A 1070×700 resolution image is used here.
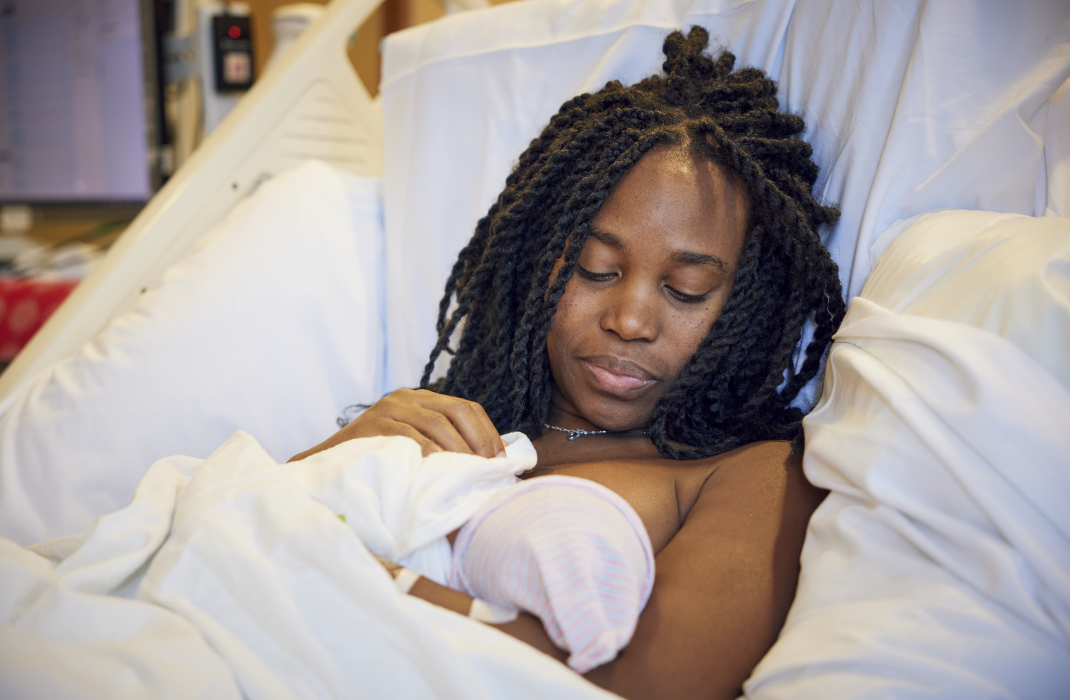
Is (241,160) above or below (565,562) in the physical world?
above

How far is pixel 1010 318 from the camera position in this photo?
0.71 m

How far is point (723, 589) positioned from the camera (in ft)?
2.61

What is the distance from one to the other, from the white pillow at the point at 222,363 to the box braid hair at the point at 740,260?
0.31 m

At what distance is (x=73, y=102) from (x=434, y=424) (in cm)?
245

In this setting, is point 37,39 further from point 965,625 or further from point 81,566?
point 965,625

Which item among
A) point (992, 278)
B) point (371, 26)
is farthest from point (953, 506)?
point (371, 26)

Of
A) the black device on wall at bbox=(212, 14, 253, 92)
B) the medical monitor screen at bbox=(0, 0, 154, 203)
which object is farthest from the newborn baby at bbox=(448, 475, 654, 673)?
the medical monitor screen at bbox=(0, 0, 154, 203)

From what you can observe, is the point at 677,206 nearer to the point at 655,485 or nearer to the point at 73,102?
the point at 655,485

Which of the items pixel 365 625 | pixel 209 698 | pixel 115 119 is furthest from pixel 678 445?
pixel 115 119

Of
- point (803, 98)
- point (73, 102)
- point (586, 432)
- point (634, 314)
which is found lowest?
point (586, 432)

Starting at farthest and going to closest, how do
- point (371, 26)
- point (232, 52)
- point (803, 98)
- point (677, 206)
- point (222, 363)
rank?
1. point (371, 26)
2. point (232, 52)
3. point (222, 363)
4. point (803, 98)
5. point (677, 206)

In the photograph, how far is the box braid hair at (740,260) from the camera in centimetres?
110

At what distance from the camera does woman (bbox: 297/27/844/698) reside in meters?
1.01


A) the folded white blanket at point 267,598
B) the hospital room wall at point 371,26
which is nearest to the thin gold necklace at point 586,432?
the folded white blanket at point 267,598
